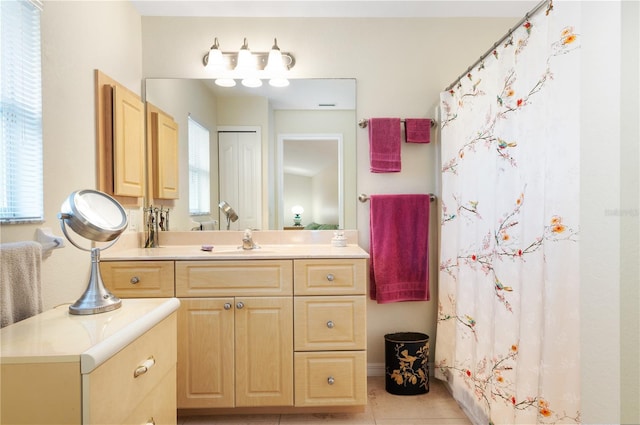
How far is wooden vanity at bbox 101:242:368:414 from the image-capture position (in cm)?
216

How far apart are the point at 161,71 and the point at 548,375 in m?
2.74

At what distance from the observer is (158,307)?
1.52 metres

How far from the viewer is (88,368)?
107cm

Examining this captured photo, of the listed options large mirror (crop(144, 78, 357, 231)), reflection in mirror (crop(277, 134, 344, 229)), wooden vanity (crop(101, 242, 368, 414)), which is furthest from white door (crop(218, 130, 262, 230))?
wooden vanity (crop(101, 242, 368, 414))

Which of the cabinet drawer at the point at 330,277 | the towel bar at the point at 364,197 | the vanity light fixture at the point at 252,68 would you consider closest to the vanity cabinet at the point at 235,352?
the cabinet drawer at the point at 330,277

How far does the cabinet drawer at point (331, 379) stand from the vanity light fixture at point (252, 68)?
1739 millimetres

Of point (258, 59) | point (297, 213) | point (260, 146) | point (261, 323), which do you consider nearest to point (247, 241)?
point (297, 213)

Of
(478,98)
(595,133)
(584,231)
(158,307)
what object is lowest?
(158,307)

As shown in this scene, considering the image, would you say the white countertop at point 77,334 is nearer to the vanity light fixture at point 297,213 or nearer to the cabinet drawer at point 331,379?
the cabinet drawer at point 331,379

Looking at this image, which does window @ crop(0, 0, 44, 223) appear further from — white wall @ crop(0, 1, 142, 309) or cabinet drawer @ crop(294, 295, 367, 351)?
cabinet drawer @ crop(294, 295, 367, 351)

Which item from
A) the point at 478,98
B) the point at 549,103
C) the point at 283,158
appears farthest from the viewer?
the point at 283,158

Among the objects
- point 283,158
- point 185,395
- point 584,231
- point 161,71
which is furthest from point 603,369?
point 161,71

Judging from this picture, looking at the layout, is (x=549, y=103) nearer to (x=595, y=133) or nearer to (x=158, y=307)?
(x=595, y=133)

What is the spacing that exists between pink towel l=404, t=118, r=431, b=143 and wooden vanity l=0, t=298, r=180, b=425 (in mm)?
1890
